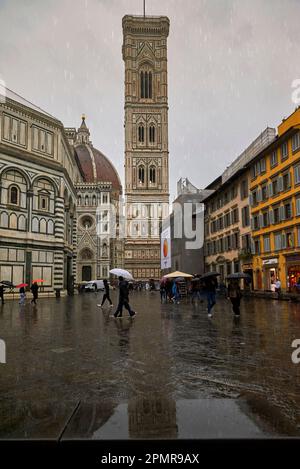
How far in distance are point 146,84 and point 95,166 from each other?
147ft

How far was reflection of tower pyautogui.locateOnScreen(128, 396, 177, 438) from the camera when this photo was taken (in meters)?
3.06

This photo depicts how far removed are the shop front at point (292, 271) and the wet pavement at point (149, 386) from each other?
20.6 meters

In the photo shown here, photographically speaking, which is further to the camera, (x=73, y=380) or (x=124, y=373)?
(x=124, y=373)

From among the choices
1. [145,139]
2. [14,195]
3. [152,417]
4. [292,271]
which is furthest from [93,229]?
[152,417]

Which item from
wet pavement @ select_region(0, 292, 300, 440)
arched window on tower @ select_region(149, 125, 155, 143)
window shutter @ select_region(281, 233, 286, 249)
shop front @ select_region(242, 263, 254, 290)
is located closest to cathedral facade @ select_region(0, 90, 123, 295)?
shop front @ select_region(242, 263, 254, 290)

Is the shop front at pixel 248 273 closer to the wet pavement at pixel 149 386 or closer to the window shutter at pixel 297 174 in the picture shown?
the window shutter at pixel 297 174

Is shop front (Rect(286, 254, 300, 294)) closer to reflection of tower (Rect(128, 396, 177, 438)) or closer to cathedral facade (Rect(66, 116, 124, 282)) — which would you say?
reflection of tower (Rect(128, 396, 177, 438))

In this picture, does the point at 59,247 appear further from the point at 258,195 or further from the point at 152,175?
the point at 152,175

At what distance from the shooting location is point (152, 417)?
138 inches

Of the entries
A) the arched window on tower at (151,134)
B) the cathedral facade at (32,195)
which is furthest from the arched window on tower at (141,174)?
the cathedral facade at (32,195)

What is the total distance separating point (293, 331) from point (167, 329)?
340 centimetres
